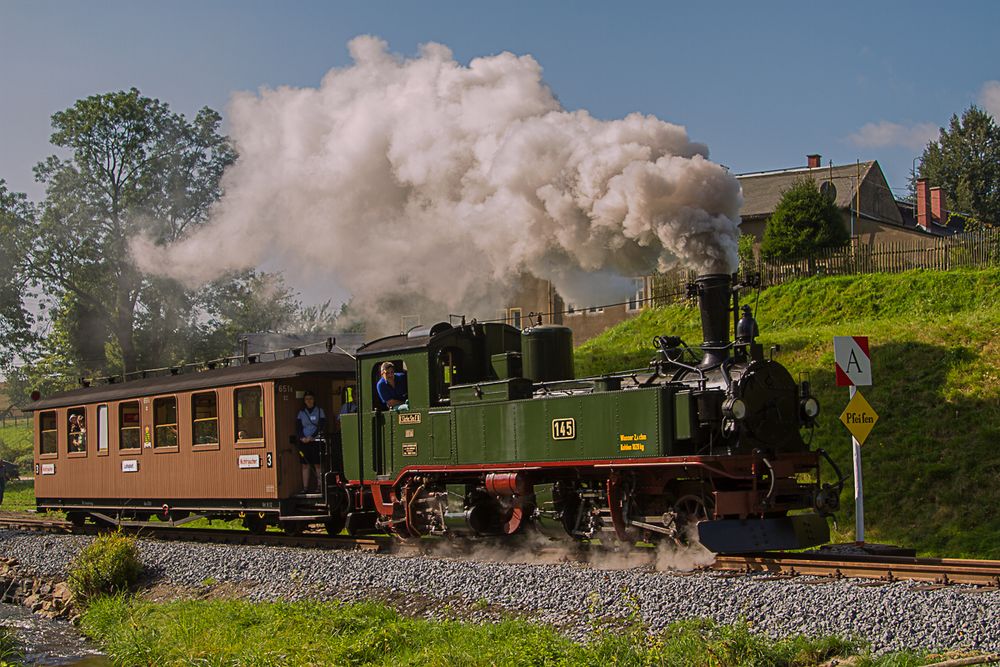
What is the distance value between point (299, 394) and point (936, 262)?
15.6 m

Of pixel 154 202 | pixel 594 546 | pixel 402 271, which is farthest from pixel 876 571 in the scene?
pixel 154 202

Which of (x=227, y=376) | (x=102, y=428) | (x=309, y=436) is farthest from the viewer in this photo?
(x=102, y=428)

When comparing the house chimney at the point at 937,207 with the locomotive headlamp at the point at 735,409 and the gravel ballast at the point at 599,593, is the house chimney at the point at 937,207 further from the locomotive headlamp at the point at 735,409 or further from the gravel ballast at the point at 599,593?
the gravel ballast at the point at 599,593

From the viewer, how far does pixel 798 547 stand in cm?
1016

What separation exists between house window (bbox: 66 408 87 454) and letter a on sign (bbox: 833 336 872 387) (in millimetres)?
13762

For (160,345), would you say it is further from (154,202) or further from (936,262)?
(936,262)

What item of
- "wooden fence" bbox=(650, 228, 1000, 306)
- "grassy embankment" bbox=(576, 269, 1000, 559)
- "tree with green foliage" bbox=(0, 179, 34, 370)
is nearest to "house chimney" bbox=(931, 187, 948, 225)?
"wooden fence" bbox=(650, 228, 1000, 306)

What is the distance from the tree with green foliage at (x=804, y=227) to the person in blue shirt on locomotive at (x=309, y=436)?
636 inches

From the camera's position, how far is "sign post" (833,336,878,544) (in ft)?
36.2

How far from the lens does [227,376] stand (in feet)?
50.9

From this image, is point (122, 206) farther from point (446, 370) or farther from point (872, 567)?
point (872, 567)

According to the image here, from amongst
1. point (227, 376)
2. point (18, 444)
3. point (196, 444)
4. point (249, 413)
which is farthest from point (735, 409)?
point (18, 444)

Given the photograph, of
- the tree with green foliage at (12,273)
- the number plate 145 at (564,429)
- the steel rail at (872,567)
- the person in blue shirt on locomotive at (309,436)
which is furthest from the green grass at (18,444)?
the steel rail at (872,567)

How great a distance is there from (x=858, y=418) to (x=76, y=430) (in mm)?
14364
